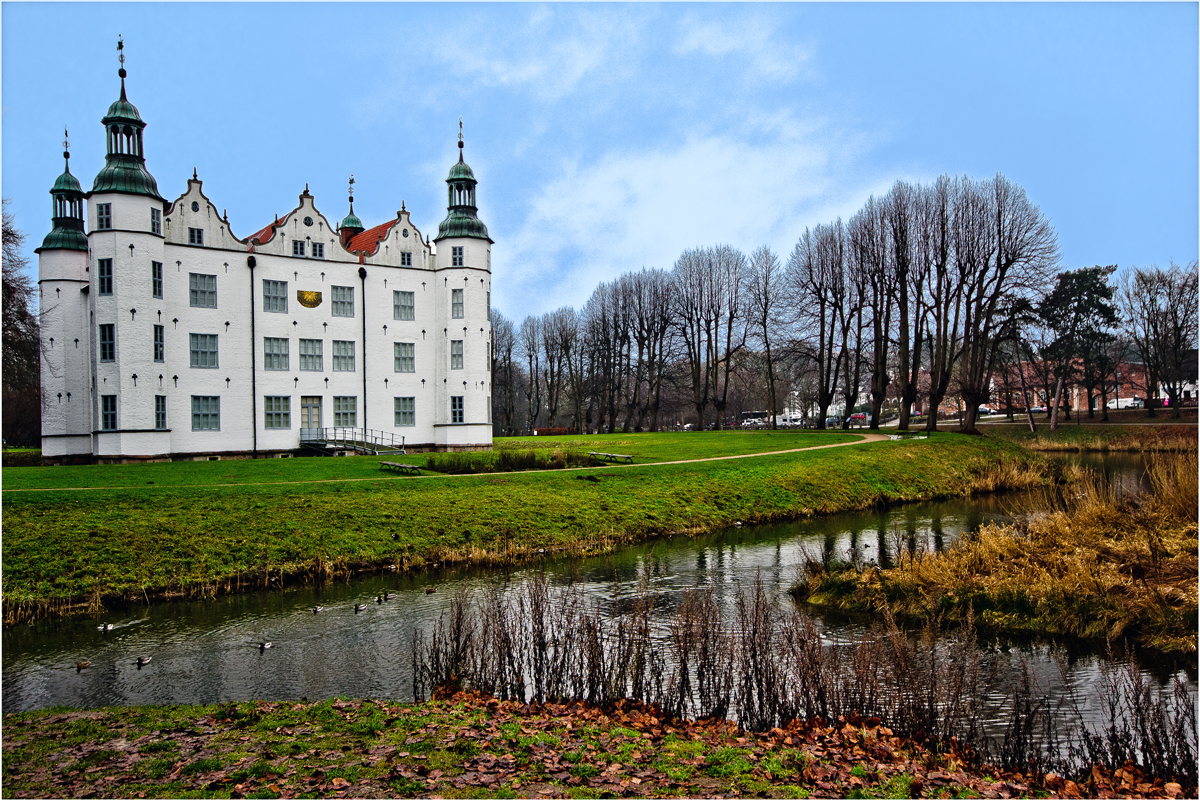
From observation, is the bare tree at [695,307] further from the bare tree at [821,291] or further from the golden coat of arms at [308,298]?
the golden coat of arms at [308,298]

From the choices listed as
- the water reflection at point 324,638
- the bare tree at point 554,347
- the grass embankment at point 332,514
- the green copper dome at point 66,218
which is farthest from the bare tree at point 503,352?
the water reflection at point 324,638

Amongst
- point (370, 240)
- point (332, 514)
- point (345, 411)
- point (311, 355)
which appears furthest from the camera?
point (370, 240)

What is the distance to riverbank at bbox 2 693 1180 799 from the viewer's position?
6.34 metres

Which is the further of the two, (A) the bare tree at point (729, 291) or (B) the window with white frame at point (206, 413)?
(A) the bare tree at point (729, 291)

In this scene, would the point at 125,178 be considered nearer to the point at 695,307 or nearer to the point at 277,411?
the point at 277,411

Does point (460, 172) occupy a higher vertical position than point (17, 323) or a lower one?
higher

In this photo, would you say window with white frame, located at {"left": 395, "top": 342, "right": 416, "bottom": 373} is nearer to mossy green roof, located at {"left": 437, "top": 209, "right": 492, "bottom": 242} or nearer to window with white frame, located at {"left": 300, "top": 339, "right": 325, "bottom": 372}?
window with white frame, located at {"left": 300, "top": 339, "right": 325, "bottom": 372}

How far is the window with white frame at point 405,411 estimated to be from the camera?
4022 cm

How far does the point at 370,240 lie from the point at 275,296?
22.8ft

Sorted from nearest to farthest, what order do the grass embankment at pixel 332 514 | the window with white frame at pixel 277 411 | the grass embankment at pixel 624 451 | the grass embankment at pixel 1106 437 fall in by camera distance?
1. the grass embankment at pixel 332 514
2. the grass embankment at pixel 624 451
3. the window with white frame at pixel 277 411
4. the grass embankment at pixel 1106 437

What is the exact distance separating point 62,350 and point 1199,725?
42.0 metres

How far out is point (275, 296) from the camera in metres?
37.3

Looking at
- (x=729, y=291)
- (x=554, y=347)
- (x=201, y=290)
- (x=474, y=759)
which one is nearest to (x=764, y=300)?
(x=729, y=291)

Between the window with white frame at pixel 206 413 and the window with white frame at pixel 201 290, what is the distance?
14.1 feet
